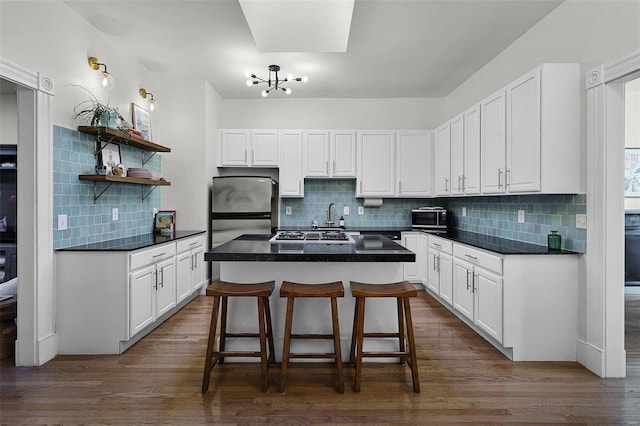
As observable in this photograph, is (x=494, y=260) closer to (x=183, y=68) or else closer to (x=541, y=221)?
(x=541, y=221)

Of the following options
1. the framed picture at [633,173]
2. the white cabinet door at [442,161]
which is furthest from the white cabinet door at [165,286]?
the framed picture at [633,173]

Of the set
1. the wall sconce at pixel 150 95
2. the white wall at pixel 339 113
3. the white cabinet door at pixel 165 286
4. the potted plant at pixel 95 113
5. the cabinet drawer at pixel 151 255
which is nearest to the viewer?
the cabinet drawer at pixel 151 255

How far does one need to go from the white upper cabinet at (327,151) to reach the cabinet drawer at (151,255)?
2.21 metres

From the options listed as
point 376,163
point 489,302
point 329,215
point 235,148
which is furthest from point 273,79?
point 489,302

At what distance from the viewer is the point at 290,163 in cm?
512

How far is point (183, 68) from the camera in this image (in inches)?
169

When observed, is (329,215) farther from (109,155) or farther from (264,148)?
(109,155)

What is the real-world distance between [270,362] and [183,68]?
3.50 metres

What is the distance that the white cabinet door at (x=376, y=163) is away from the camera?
5.11 meters

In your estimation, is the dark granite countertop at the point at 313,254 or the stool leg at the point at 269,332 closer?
the dark granite countertop at the point at 313,254

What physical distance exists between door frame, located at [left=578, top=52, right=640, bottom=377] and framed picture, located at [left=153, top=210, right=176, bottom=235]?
4082mm

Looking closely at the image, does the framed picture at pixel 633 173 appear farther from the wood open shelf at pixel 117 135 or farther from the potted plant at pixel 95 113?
the potted plant at pixel 95 113

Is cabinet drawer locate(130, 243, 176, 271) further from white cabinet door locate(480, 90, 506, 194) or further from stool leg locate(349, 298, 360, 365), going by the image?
white cabinet door locate(480, 90, 506, 194)

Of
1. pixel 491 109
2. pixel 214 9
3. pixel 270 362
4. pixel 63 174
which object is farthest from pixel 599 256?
pixel 63 174
